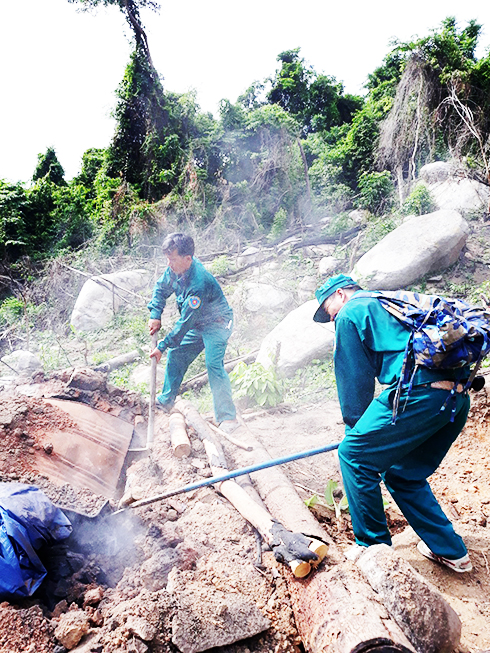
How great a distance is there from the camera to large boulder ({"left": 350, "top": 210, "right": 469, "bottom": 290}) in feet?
25.8

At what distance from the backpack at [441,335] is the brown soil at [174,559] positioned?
1.05 m

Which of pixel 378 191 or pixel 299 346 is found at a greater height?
pixel 378 191

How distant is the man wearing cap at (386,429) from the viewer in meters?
2.22

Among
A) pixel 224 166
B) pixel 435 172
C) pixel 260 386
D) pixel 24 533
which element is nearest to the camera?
pixel 24 533

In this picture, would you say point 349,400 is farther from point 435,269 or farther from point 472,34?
point 472,34

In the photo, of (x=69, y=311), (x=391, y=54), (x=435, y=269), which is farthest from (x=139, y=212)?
(x=391, y=54)

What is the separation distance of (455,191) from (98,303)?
9.18m

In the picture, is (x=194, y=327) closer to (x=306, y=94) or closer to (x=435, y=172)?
(x=435, y=172)

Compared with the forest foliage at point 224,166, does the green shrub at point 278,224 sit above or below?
below

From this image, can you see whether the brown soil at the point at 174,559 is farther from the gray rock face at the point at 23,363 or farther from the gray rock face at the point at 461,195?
the gray rock face at the point at 461,195

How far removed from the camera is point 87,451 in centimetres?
351

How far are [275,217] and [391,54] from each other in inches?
333

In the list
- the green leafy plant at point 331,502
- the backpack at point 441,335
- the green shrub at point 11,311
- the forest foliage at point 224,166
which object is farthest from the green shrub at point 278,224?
the backpack at point 441,335

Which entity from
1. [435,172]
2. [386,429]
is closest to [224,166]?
[435,172]
